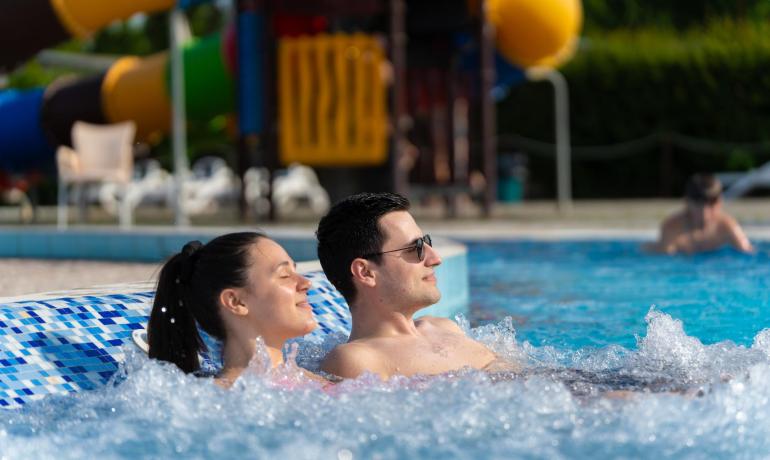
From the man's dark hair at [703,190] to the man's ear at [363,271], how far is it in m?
4.42

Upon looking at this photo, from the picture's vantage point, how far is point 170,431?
248cm

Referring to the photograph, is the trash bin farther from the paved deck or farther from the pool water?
the pool water

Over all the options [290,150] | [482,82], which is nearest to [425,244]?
[290,150]

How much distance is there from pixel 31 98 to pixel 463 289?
9660 mm

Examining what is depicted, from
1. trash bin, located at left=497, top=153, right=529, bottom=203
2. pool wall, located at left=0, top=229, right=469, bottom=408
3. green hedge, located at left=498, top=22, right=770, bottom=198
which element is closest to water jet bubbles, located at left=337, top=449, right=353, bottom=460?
pool wall, located at left=0, top=229, right=469, bottom=408

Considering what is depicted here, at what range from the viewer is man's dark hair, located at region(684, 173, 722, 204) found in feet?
22.4

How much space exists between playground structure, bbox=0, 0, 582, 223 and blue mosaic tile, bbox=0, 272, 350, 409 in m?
6.10

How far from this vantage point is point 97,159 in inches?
409

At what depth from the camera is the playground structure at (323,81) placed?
33.4ft

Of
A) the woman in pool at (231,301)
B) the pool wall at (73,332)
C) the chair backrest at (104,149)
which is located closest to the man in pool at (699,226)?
the pool wall at (73,332)

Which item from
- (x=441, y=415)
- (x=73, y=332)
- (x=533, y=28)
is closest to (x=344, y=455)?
(x=441, y=415)

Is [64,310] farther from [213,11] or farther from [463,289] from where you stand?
[213,11]

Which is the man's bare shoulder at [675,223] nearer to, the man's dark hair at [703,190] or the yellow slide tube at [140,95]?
the man's dark hair at [703,190]

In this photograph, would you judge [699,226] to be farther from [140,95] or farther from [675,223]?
[140,95]
